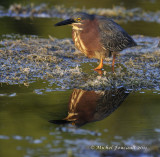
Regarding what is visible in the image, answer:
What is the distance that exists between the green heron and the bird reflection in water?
1.10m

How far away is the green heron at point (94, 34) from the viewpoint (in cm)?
677

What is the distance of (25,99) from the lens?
5543mm

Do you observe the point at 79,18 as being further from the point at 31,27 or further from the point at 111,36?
the point at 31,27

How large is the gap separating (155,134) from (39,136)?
1252 mm

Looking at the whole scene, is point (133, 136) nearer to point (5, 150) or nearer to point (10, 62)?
point (5, 150)

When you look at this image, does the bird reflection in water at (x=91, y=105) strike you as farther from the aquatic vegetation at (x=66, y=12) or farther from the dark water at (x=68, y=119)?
the aquatic vegetation at (x=66, y=12)

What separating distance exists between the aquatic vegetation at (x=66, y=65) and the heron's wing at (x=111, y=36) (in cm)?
37

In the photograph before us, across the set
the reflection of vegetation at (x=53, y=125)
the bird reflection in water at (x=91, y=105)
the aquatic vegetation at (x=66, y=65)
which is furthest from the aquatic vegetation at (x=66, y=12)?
the reflection of vegetation at (x=53, y=125)

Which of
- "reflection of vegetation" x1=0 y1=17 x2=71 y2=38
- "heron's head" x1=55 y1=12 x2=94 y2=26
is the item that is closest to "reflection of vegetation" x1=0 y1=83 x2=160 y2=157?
"heron's head" x1=55 y1=12 x2=94 y2=26

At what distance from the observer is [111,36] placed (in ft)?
23.8

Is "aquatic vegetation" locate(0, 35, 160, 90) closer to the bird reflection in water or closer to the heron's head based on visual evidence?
the bird reflection in water

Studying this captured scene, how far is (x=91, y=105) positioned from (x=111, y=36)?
2.23 metres

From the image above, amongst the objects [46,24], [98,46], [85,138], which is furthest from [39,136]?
[46,24]

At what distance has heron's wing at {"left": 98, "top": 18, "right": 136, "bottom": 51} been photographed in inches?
277
